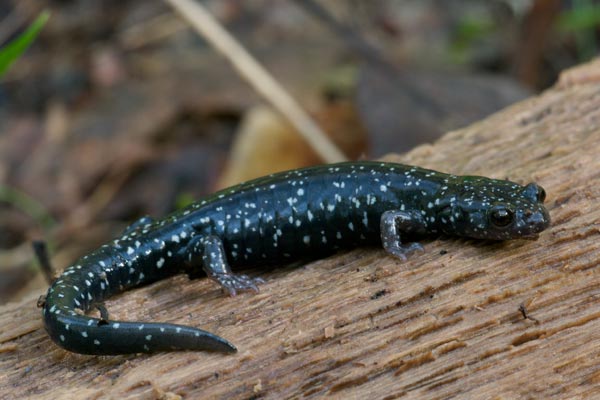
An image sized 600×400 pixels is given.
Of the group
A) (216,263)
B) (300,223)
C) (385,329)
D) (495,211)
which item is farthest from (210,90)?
(385,329)

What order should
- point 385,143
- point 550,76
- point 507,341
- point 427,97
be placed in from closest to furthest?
1. point 507,341
2. point 385,143
3. point 427,97
4. point 550,76

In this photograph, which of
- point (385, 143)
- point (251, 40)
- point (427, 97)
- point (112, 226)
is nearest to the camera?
point (385, 143)

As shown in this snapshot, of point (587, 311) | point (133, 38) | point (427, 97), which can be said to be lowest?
point (587, 311)

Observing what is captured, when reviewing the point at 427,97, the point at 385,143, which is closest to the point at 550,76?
the point at 427,97

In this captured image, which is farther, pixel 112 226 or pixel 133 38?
pixel 133 38

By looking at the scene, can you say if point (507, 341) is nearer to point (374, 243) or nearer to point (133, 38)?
point (374, 243)

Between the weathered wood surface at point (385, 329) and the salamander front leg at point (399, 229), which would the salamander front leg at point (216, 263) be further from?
the salamander front leg at point (399, 229)

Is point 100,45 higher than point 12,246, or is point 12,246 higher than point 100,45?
point 100,45

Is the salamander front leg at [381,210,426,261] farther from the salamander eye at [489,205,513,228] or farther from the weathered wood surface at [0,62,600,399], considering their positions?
the salamander eye at [489,205,513,228]

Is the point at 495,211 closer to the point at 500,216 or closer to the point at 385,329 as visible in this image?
the point at 500,216
